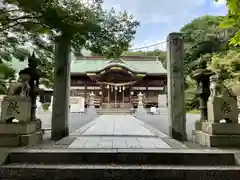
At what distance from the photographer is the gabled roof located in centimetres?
2461

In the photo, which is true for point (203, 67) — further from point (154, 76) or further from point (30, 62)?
point (154, 76)

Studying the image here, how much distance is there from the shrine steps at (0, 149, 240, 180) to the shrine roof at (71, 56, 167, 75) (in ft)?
70.2

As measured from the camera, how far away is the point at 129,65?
25.9 m

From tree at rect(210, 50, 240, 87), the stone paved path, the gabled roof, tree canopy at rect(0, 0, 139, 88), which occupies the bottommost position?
the stone paved path

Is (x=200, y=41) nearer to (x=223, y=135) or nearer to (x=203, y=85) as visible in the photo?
(x=203, y=85)

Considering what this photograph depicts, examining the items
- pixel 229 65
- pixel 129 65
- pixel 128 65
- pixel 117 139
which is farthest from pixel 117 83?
pixel 117 139

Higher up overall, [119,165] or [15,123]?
[15,123]

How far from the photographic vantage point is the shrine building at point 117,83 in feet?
73.5

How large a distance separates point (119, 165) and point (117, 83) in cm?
2032

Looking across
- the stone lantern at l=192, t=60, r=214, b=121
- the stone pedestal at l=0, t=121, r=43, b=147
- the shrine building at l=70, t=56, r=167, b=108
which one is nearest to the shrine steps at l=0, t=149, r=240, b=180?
the stone pedestal at l=0, t=121, r=43, b=147

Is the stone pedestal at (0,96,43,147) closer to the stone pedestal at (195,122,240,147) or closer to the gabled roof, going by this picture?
the stone pedestal at (195,122,240,147)

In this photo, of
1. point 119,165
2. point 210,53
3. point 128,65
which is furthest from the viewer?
point 128,65

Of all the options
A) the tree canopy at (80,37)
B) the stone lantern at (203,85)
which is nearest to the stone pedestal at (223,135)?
the stone lantern at (203,85)

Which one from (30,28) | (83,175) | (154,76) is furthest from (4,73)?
(154,76)
